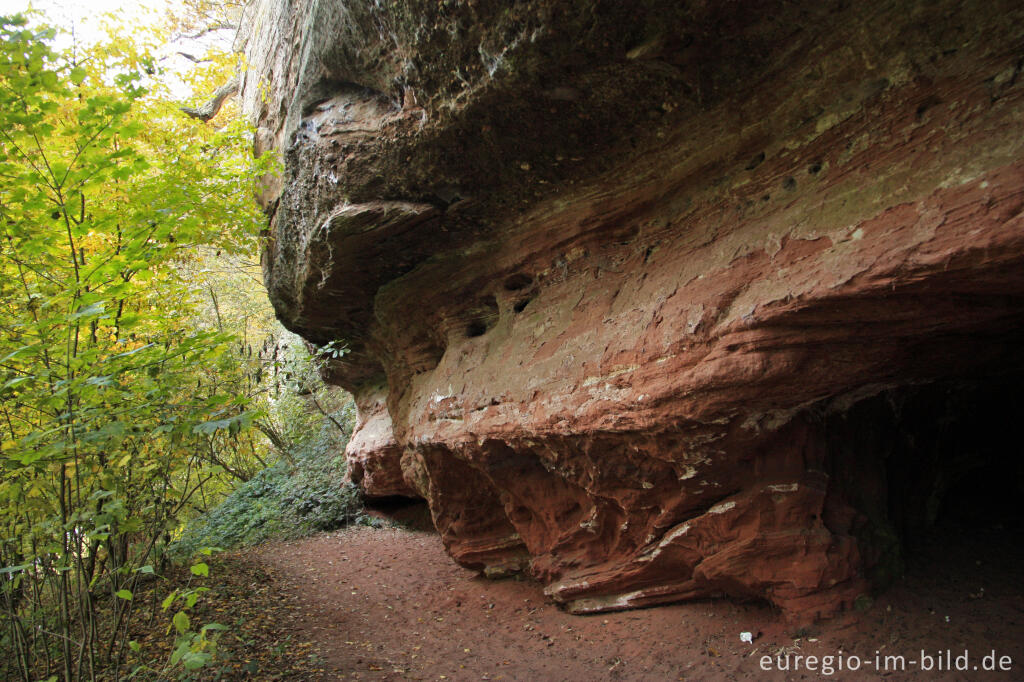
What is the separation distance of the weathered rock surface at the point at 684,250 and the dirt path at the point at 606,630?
10.5 inches

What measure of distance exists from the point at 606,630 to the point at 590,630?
0.19 meters

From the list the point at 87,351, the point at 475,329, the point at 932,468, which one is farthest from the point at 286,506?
the point at 932,468

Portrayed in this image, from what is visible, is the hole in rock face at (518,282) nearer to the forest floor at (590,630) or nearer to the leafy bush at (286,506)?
the forest floor at (590,630)

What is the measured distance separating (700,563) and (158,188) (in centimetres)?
543

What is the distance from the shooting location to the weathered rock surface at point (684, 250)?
3371 mm

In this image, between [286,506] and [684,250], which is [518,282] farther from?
[286,506]

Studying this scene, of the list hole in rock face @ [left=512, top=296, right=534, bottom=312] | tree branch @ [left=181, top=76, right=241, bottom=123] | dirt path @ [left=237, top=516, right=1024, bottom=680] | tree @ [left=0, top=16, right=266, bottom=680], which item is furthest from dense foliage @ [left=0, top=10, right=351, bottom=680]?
tree branch @ [left=181, top=76, right=241, bottom=123]

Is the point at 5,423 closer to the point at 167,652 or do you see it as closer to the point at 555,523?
the point at 167,652

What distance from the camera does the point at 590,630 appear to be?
5621 millimetres

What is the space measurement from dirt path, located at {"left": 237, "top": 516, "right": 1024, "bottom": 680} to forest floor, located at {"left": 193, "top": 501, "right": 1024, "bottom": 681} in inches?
0.5

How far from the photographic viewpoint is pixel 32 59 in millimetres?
3051

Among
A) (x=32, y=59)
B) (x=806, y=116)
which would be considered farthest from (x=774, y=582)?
(x=32, y=59)

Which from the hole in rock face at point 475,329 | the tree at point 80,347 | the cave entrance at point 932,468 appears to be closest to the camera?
the tree at point 80,347

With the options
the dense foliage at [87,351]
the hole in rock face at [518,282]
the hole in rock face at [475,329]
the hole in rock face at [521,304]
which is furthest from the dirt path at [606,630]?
the hole in rock face at [518,282]
